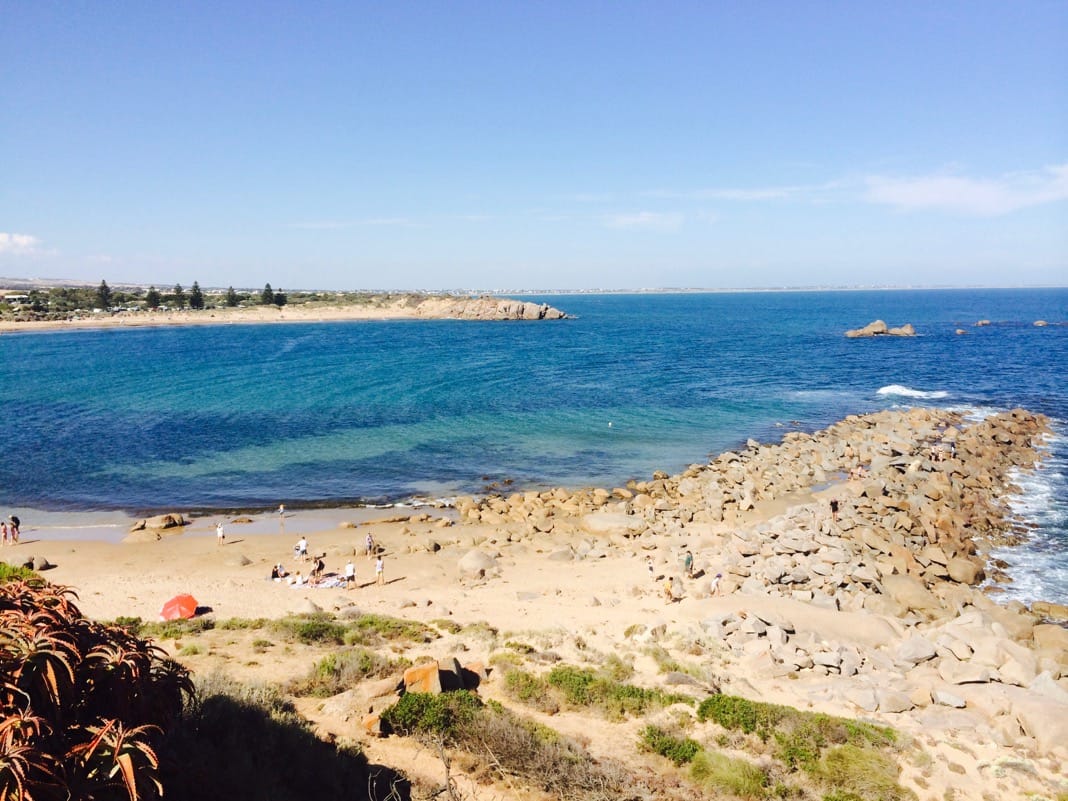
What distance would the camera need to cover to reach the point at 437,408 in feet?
175

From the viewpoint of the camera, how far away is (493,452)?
40812 millimetres

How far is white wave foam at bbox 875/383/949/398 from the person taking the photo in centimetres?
5809

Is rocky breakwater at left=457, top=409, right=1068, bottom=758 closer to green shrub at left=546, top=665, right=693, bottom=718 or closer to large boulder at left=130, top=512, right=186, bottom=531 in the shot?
green shrub at left=546, top=665, right=693, bottom=718

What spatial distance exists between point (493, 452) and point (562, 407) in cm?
1413

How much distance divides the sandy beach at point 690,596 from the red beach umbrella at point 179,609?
110 centimetres

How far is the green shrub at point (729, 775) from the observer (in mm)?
10039

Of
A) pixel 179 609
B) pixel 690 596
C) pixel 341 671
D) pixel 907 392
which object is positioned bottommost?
pixel 690 596

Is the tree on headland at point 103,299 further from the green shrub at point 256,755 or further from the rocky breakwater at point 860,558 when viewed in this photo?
the green shrub at point 256,755

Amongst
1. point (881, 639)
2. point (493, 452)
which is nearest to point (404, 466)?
point (493, 452)

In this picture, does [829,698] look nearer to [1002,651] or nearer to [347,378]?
[1002,651]

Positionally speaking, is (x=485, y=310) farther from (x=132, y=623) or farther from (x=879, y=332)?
(x=132, y=623)

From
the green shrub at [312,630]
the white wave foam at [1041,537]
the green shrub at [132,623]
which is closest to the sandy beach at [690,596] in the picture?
the green shrub at [312,630]

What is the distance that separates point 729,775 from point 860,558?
580 inches

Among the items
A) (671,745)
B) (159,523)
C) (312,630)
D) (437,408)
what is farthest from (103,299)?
(671,745)
